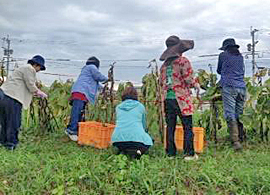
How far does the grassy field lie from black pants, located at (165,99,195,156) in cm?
14

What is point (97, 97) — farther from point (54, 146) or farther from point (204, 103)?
point (204, 103)

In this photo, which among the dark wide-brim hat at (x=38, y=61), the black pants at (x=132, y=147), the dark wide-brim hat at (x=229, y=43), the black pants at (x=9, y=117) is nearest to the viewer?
the black pants at (x=132, y=147)

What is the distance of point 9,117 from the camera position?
15.0 feet

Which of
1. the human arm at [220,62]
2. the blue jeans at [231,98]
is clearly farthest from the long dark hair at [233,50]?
the blue jeans at [231,98]

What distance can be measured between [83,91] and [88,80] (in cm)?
19

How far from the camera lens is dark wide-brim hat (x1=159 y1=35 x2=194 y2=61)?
166 inches

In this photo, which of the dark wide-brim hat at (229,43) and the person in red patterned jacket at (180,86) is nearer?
the person in red patterned jacket at (180,86)

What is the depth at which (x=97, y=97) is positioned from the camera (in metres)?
5.48

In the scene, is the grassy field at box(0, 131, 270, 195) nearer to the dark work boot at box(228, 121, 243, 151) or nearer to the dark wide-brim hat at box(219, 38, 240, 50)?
the dark work boot at box(228, 121, 243, 151)

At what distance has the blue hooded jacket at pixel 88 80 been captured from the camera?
17.2 ft

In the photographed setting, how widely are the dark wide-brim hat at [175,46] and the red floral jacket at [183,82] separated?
9 cm

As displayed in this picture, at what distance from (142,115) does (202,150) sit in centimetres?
108

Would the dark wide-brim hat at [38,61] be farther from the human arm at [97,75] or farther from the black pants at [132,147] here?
the black pants at [132,147]

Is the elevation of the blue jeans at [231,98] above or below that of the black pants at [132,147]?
above
